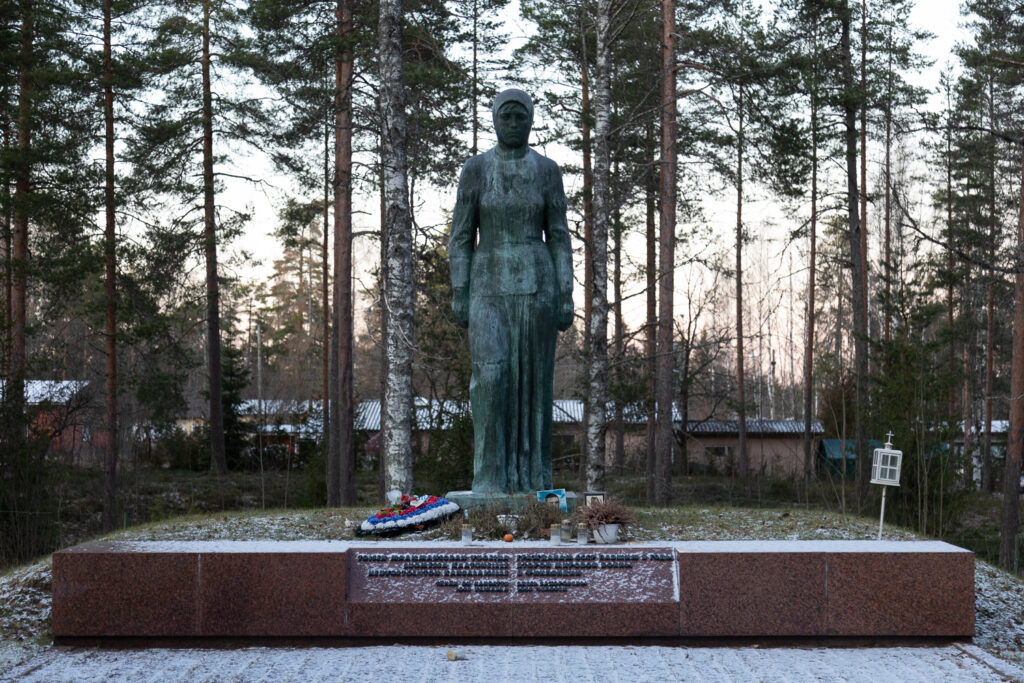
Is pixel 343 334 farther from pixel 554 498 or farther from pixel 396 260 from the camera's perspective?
pixel 554 498

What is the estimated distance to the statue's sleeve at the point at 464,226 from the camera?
8211mm

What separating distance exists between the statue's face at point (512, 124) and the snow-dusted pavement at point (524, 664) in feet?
13.3

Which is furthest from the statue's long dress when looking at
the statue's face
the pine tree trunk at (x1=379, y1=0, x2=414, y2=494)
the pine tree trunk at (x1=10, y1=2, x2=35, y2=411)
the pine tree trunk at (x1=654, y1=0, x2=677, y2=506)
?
the pine tree trunk at (x1=10, y1=2, x2=35, y2=411)

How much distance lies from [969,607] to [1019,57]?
414 inches

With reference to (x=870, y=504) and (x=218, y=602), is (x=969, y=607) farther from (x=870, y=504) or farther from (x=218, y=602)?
(x=870, y=504)

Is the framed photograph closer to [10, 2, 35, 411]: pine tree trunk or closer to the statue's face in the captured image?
the statue's face

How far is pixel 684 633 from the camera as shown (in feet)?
20.3

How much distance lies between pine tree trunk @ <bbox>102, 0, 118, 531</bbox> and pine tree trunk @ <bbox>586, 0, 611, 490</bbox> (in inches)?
331

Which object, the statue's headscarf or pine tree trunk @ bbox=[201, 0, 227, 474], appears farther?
pine tree trunk @ bbox=[201, 0, 227, 474]

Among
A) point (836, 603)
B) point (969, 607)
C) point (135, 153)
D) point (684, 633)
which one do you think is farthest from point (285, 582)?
point (135, 153)

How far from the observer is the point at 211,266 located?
73.4 feet

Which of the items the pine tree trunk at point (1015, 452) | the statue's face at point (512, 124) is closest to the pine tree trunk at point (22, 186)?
the statue's face at point (512, 124)

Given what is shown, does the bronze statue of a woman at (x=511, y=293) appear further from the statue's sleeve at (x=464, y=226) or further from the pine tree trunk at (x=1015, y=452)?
the pine tree trunk at (x=1015, y=452)

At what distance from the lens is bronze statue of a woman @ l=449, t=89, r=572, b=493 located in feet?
26.4
